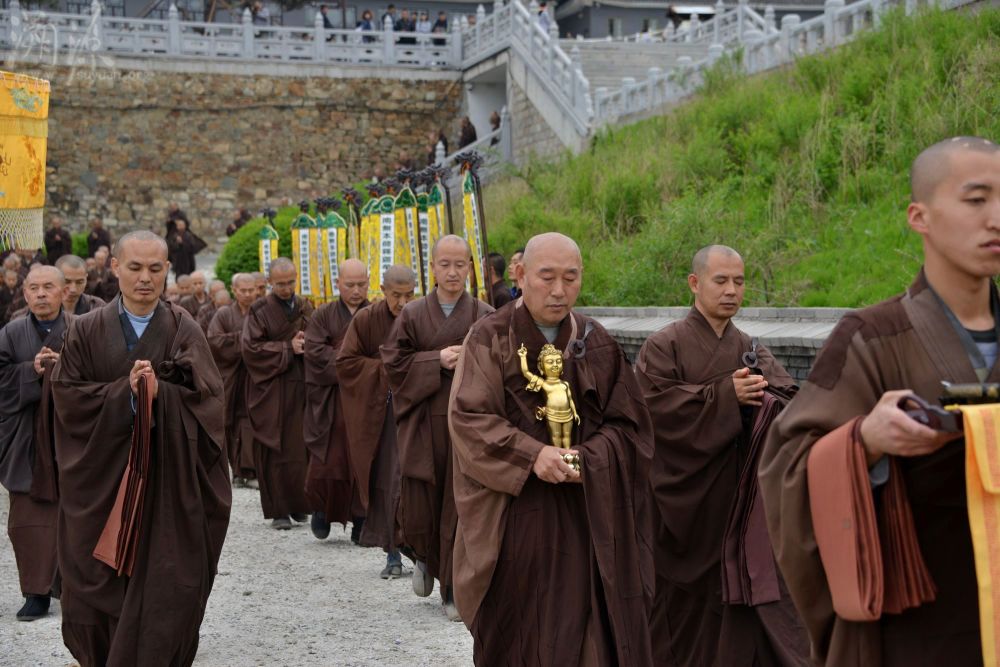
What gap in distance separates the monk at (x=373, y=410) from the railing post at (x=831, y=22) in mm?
9101

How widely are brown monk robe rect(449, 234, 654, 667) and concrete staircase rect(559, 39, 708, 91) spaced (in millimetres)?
21401

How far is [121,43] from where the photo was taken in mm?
30359

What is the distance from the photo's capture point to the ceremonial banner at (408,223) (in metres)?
11.0

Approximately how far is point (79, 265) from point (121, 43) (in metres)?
24.0

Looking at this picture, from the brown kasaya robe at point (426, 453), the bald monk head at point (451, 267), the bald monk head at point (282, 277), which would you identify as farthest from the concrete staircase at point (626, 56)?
the brown kasaya robe at point (426, 453)

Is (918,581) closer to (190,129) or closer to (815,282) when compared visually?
(815,282)

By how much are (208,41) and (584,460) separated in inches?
1120

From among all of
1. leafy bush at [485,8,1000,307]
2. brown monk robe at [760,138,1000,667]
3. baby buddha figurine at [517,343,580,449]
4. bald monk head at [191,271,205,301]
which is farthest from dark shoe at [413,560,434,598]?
bald monk head at [191,271,205,301]

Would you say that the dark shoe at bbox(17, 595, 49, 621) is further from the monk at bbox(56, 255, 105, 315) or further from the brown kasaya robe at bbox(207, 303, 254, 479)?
the brown kasaya robe at bbox(207, 303, 254, 479)

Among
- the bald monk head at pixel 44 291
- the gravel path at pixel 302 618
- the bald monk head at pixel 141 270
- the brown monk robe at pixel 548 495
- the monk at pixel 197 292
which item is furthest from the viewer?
the monk at pixel 197 292

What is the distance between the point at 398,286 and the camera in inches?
309

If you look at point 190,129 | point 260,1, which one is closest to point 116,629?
point 190,129

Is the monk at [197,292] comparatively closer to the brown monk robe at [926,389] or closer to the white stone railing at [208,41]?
the brown monk robe at [926,389]

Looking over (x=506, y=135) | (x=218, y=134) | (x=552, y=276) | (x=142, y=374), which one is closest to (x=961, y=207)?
(x=552, y=276)
